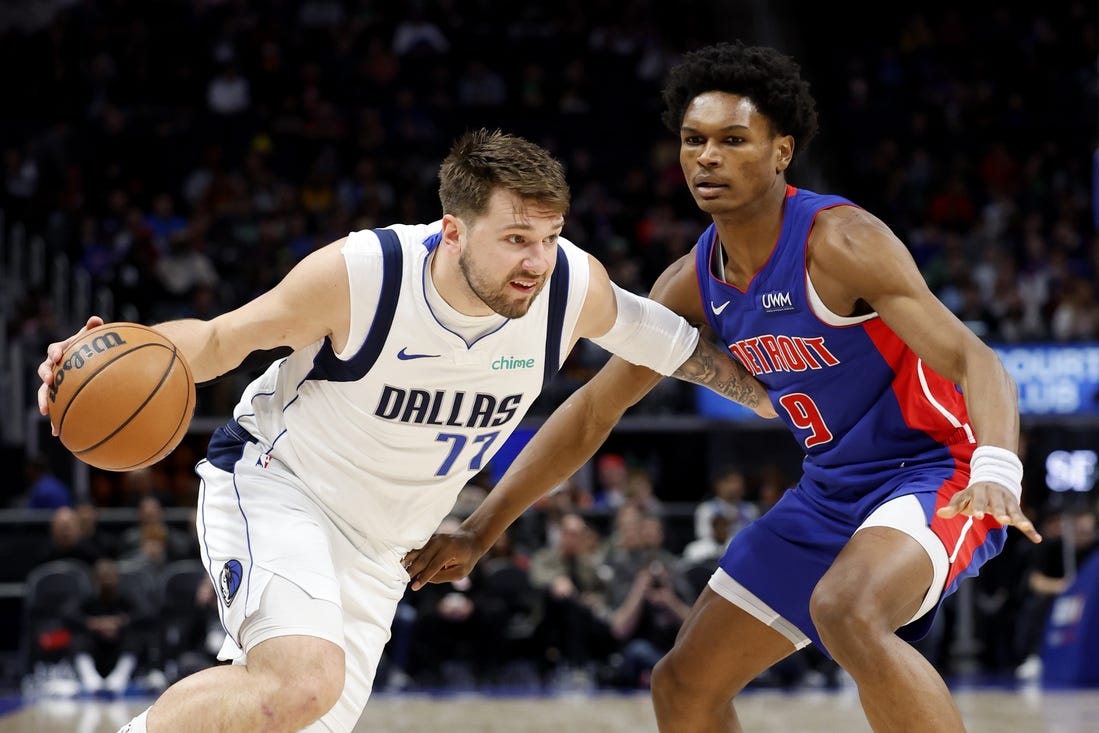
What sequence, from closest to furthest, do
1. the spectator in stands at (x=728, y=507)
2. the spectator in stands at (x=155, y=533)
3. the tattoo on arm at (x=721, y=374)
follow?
the tattoo on arm at (x=721, y=374) → the spectator in stands at (x=155, y=533) → the spectator in stands at (x=728, y=507)

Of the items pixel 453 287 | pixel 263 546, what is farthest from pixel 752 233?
pixel 263 546

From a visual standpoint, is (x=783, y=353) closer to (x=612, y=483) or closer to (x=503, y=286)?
(x=503, y=286)

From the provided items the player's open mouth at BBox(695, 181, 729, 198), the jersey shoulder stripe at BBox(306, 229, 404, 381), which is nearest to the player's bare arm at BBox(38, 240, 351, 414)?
the jersey shoulder stripe at BBox(306, 229, 404, 381)

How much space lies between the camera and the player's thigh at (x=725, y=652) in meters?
4.45

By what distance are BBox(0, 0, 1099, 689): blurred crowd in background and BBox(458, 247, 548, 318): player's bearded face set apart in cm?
693

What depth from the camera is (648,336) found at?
4.58m

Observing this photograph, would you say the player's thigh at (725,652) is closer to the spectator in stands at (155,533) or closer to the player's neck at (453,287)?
the player's neck at (453,287)

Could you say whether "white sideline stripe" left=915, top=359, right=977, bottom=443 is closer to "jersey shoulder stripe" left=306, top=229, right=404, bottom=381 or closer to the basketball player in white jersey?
the basketball player in white jersey

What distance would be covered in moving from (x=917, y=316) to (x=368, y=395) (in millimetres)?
1575

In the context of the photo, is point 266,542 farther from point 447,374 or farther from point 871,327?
point 871,327

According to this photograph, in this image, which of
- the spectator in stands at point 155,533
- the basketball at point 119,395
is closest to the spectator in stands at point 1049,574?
the spectator in stands at point 155,533

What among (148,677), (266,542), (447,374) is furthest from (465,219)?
(148,677)

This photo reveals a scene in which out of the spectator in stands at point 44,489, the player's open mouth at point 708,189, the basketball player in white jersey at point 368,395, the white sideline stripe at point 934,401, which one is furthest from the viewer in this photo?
the spectator in stands at point 44,489

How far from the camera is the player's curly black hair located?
4.55m
